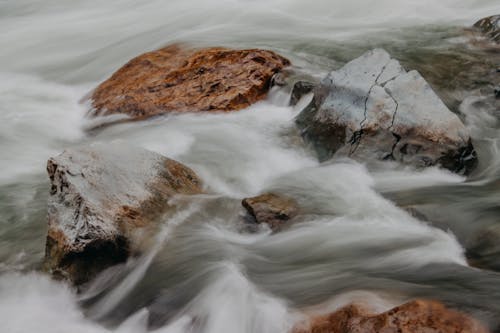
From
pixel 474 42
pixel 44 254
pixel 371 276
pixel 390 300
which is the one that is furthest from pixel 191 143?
pixel 474 42

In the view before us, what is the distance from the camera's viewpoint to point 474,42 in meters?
9.31

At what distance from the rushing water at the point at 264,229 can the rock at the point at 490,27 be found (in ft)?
1.52

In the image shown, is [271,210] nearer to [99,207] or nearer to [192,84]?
[99,207]

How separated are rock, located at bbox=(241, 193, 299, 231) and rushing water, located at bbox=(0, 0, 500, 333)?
0.13 meters

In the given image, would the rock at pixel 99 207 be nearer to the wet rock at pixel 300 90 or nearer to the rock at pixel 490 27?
the wet rock at pixel 300 90

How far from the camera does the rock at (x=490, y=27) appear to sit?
9.36m

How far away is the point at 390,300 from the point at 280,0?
10903 millimetres

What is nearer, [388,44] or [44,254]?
[44,254]

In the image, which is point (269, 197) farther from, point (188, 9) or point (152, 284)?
point (188, 9)

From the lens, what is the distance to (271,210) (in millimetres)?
5160

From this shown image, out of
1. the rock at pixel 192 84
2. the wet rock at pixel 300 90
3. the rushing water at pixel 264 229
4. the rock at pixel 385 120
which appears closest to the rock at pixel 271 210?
the rushing water at pixel 264 229

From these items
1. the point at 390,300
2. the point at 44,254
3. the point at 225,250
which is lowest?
the point at 44,254

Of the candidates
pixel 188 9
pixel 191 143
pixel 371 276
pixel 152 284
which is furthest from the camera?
pixel 188 9

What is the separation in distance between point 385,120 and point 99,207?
3.09 metres
